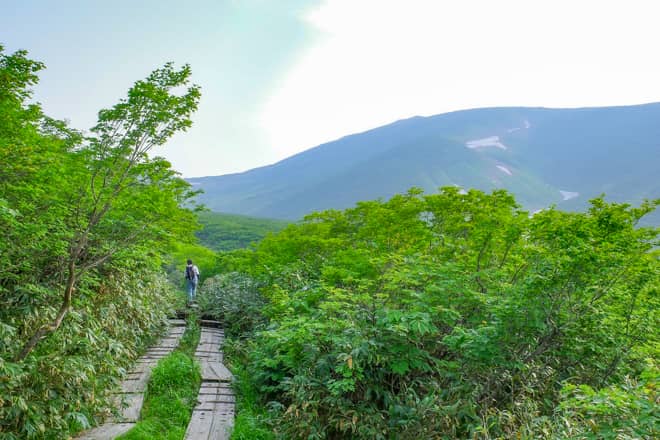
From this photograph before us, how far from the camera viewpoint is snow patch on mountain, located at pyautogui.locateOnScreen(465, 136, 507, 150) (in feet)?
546

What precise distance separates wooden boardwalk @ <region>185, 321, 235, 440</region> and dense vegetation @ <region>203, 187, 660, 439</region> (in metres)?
0.30

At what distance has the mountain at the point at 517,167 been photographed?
122375 millimetres

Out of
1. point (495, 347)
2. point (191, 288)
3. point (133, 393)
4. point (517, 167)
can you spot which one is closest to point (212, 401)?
point (133, 393)

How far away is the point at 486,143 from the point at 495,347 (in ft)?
605

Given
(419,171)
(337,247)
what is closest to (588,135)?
(419,171)

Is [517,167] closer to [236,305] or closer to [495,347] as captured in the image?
[236,305]

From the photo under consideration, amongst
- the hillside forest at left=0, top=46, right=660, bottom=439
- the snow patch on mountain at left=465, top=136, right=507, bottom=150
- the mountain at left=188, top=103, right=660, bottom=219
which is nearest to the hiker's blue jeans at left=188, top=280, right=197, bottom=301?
the hillside forest at left=0, top=46, right=660, bottom=439

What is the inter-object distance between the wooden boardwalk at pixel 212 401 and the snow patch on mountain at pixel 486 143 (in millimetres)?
172381

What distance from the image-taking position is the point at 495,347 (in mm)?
3938

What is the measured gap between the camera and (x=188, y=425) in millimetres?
4832

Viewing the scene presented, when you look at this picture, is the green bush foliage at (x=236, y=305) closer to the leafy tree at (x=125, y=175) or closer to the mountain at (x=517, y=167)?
the leafy tree at (x=125, y=175)

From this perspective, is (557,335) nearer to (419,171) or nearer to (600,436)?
(600,436)

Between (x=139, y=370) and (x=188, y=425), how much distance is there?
7.23 feet

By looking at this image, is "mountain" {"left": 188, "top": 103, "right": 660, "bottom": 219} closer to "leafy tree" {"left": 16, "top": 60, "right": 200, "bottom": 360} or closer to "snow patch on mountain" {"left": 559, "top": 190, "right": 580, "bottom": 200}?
"snow patch on mountain" {"left": 559, "top": 190, "right": 580, "bottom": 200}
